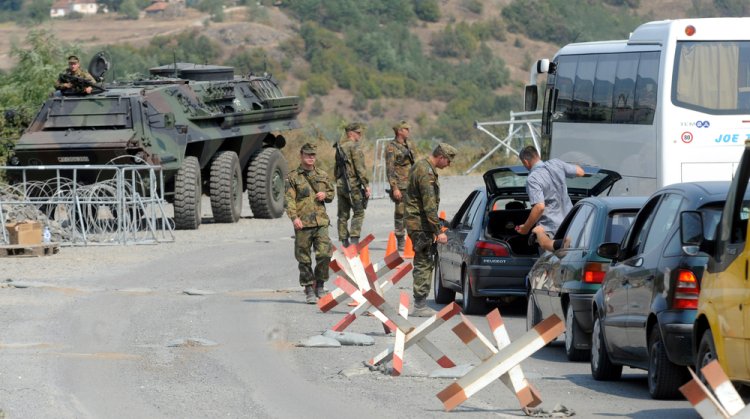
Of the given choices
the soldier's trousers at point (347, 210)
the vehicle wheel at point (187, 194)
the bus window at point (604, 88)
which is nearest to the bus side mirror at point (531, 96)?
the bus window at point (604, 88)

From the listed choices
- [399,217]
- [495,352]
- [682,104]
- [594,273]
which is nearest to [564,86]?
[682,104]

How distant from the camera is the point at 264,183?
101ft

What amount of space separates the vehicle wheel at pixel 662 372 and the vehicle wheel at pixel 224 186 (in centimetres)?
1927

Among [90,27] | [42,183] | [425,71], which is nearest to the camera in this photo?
[42,183]

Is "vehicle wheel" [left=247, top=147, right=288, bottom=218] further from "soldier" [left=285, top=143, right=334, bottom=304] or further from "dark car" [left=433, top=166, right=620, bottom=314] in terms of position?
"soldier" [left=285, top=143, right=334, bottom=304]

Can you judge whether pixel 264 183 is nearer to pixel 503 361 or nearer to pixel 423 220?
pixel 423 220

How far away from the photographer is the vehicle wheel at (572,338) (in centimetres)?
1235

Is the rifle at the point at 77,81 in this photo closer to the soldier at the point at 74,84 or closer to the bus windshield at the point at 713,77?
the soldier at the point at 74,84

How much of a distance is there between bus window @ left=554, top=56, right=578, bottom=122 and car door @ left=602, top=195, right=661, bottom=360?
14.1m

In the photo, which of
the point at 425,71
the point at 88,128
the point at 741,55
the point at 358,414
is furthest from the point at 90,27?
the point at 358,414

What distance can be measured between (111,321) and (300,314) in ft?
6.23

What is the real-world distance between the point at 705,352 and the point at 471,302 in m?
7.15

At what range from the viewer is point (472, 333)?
9.45m

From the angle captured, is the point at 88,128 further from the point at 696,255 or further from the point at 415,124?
the point at 415,124
